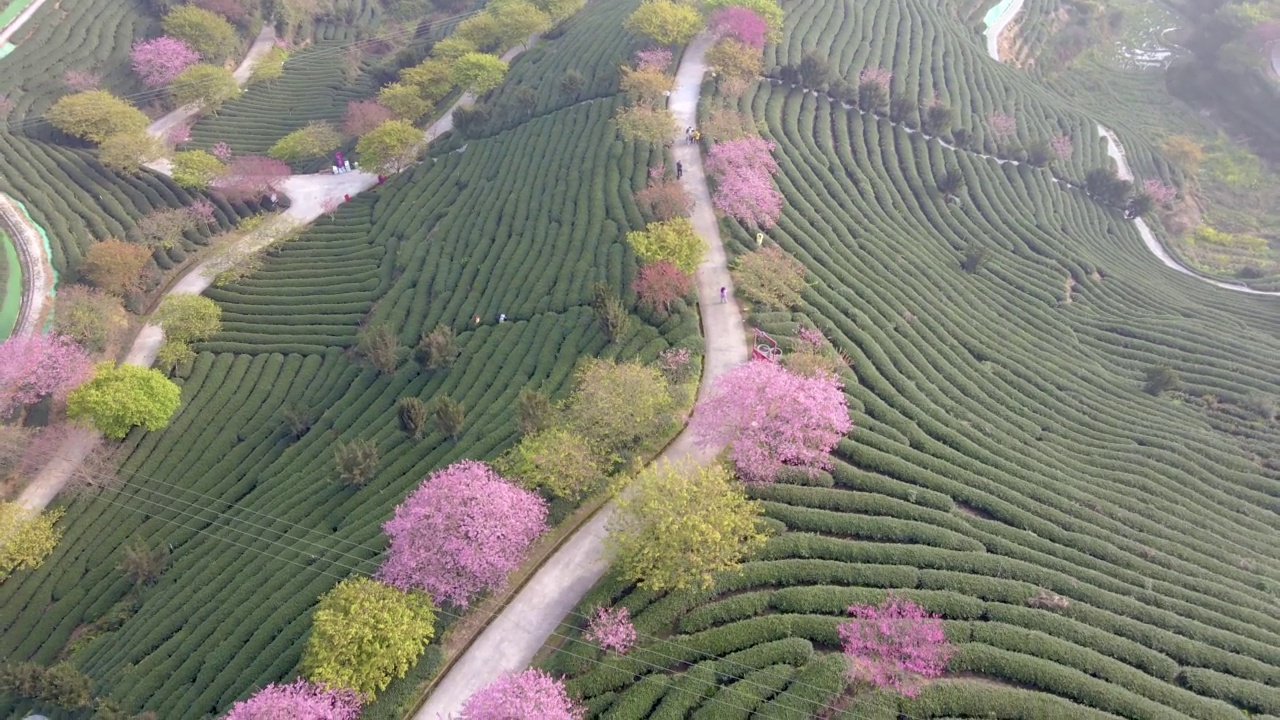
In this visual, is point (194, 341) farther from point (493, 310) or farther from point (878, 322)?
point (878, 322)

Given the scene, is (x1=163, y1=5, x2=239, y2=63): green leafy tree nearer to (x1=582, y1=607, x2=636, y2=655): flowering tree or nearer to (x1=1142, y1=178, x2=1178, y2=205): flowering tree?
(x1=582, y1=607, x2=636, y2=655): flowering tree

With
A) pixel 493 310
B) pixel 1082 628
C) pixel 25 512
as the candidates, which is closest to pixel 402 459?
pixel 493 310

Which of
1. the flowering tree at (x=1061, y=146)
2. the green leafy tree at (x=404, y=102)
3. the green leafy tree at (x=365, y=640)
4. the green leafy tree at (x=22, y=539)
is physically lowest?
the green leafy tree at (x=22, y=539)

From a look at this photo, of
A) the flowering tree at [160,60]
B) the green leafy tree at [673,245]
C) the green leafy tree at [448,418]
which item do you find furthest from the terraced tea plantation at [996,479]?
the flowering tree at [160,60]

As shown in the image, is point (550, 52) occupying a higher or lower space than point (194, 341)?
higher

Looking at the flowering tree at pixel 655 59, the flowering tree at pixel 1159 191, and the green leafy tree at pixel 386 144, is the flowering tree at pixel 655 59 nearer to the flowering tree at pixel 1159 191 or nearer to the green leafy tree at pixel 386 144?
the green leafy tree at pixel 386 144

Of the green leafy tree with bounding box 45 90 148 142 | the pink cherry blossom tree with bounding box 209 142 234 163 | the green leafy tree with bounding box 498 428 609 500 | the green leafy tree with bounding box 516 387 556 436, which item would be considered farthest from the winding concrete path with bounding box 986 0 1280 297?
the green leafy tree with bounding box 45 90 148 142
